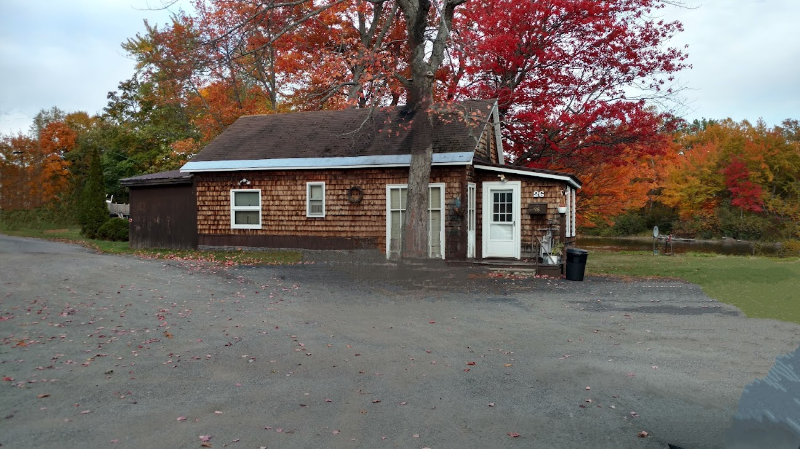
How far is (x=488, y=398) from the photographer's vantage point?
5.21 m

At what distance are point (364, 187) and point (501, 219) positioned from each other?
4.39 metres

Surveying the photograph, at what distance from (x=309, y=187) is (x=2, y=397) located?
13.8m

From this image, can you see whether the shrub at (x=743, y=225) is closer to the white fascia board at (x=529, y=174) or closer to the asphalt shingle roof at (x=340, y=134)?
the white fascia board at (x=529, y=174)

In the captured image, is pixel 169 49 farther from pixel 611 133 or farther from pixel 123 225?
pixel 611 133

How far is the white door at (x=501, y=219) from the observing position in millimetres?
16469

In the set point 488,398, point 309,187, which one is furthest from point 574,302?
point 309,187

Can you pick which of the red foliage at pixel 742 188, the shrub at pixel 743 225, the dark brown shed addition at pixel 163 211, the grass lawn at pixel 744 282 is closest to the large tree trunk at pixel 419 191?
the grass lawn at pixel 744 282

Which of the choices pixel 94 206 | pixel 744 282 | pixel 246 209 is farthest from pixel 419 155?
pixel 94 206

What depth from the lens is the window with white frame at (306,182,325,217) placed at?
18484mm

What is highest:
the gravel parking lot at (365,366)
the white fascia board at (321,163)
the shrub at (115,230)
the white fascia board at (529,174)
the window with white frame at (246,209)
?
the white fascia board at (321,163)

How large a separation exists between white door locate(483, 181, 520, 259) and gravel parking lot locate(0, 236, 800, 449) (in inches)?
193

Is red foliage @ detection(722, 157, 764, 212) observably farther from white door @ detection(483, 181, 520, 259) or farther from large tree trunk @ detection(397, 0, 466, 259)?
large tree trunk @ detection(397, 0, 466, 259)

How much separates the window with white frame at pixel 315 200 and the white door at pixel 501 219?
5.27 m

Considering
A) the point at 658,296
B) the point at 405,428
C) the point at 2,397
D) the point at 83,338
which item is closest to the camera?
the point at 405,428
